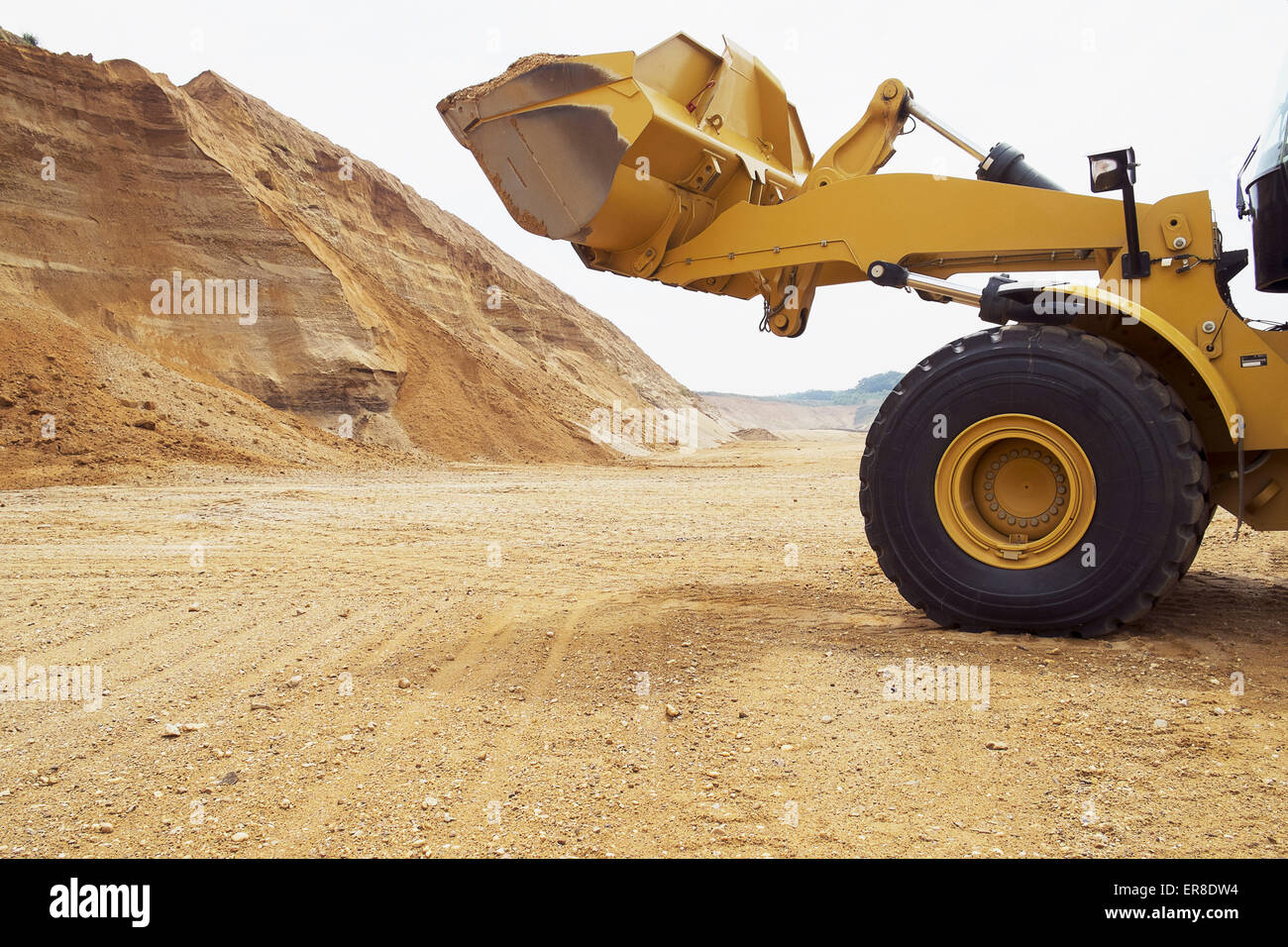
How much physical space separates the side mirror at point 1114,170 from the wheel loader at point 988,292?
0.04ft

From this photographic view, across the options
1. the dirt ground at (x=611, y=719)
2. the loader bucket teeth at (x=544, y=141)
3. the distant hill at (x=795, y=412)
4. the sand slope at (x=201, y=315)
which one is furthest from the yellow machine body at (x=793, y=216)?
the distant hill at (x=795, y=412)

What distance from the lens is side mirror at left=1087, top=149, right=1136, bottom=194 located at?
420 centimetres

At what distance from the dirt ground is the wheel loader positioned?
17.7 inches

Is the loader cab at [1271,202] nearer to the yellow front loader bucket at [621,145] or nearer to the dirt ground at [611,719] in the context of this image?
the dirt ground at [611,719]

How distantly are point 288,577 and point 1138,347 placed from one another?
18.7 feet

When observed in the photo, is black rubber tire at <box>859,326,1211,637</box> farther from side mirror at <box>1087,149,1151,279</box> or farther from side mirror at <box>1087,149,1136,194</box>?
side mirror at <box>1087,149,1136,194</box>

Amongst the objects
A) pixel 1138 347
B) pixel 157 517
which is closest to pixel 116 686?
pixel 1138 347

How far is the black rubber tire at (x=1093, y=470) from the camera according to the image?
12.9ft

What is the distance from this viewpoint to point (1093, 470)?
411cm

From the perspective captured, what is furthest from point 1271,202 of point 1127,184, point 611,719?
point 611,719

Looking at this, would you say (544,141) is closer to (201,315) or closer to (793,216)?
(793,216)

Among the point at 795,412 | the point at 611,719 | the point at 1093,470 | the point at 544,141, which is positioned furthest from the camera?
the point at 795,412

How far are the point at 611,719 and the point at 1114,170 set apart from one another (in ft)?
11.6

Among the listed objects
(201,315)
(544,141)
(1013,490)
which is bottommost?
(1013,490)
